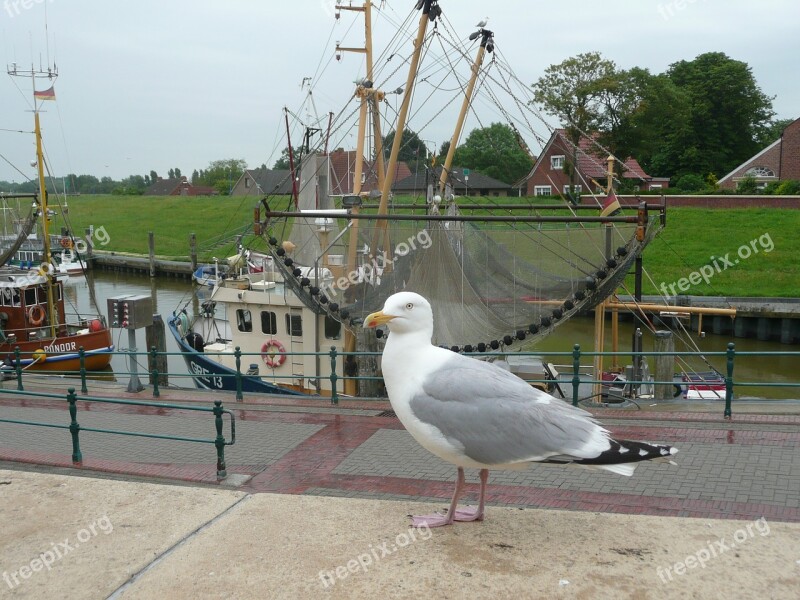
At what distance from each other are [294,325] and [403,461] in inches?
Answer: 325

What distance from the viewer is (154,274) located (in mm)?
47969

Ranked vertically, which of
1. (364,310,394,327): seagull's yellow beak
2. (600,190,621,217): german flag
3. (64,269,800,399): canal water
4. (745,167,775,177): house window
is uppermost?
(745,167,775,177): house window

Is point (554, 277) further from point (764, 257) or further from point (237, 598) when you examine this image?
point (764, 257)

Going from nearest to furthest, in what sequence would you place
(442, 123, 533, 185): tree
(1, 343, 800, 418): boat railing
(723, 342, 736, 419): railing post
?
(723, 342, 736, 419): railing post < (1, 343, 800, 418): boat railing < (442, 123, 533, 185): tree

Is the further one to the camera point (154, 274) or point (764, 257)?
point (154, 274)

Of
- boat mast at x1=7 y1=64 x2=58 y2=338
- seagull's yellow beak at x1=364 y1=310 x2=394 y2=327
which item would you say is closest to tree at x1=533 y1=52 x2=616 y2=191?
boat mast at x1=7 y1=64 x2=58 y2=338

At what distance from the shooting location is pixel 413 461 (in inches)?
309

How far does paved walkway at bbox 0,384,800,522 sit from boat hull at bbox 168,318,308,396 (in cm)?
341

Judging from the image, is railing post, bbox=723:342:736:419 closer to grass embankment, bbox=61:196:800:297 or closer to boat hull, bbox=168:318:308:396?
boat hull, bbox=168:318:308:396

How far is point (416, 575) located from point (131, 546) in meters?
2.28

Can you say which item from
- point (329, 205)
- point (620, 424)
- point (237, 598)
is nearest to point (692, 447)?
point (620, 424)

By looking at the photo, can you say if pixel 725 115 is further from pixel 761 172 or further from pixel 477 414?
pixel 477 414

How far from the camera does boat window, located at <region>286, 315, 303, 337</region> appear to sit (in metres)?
15.6

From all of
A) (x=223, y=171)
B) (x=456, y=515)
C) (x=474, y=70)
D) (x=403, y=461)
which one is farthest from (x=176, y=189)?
(x=456, y=515)
